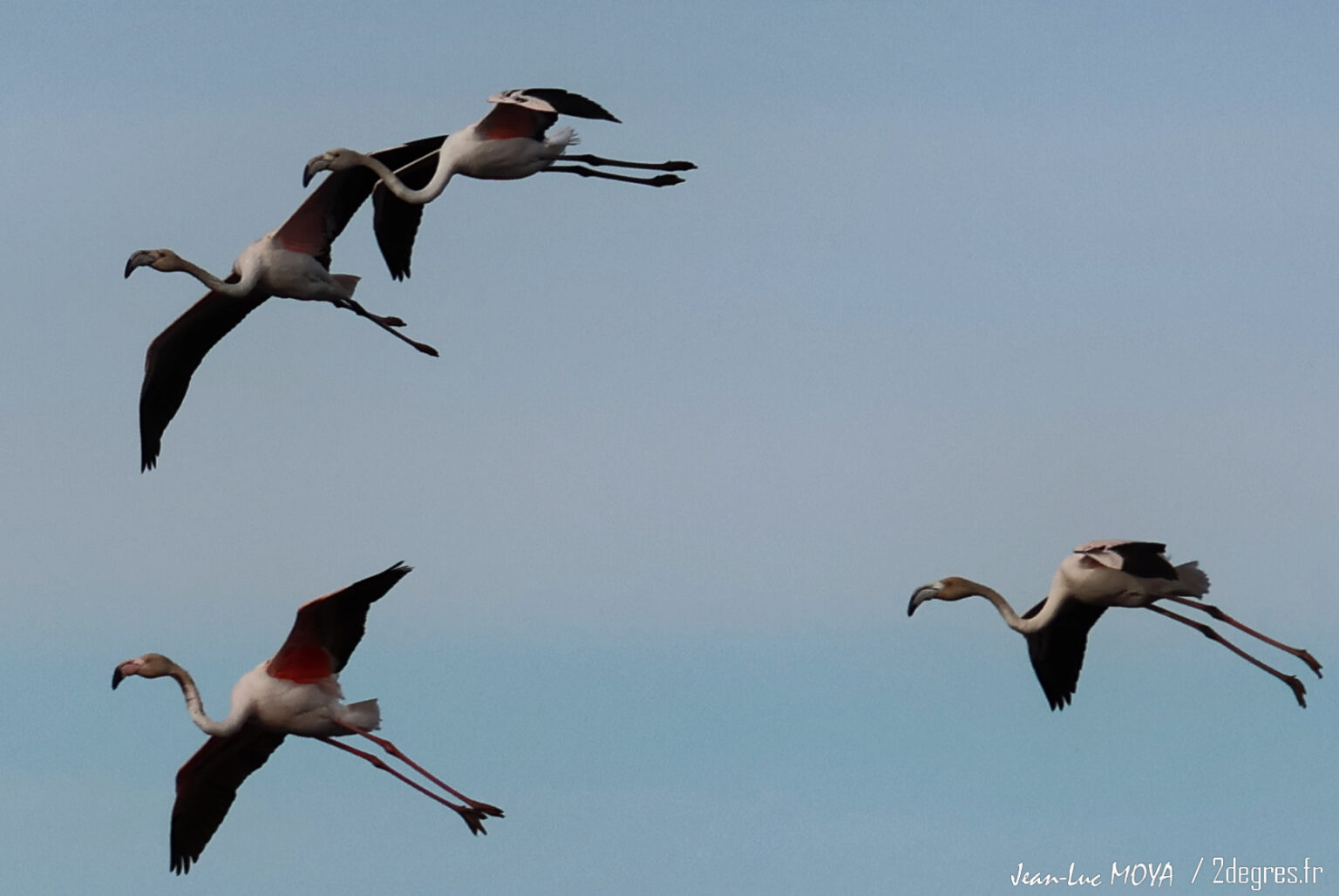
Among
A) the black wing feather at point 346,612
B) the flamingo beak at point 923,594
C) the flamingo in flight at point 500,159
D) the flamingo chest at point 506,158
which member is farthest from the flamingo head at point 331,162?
the flamingo beak at point 923,594

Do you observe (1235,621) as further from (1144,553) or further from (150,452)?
(150,452)

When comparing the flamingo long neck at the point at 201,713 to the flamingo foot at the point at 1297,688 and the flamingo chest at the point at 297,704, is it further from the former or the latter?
the flamingo foot at the point at 1297,688

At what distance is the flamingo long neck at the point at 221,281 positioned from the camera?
96.5 ft

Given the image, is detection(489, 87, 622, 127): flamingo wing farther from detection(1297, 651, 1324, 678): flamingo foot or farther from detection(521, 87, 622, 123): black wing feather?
detection(1297, 651, 1324, 678): flamingo foot

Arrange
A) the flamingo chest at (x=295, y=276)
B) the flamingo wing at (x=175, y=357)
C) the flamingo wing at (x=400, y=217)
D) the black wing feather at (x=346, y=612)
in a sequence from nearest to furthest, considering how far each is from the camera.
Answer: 1. the black wing feather at (x=346, y=612)
2. the flamingo chest at (x=295, y=276)
3. the flamingo wing at (x=400, y=217)
4. the flamingo wing at (x=175, y=357)

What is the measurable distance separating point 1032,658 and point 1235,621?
207 cm

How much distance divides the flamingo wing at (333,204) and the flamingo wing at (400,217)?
0.13 m

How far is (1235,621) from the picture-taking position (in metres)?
28.4

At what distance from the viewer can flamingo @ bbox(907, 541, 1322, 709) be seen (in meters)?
27.3

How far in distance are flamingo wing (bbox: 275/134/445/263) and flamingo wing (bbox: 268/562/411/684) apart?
5.00 meters

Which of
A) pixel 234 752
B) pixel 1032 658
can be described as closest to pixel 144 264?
pixel 234 752

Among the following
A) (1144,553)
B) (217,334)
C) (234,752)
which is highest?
(217,334)

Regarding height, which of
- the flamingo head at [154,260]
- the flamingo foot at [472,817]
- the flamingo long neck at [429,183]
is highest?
the flamingo long neck at [429,183]

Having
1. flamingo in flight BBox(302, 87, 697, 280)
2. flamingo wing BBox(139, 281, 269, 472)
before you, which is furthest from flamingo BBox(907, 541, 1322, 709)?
flamingo wing BBox(139, 281, 269, 472)
